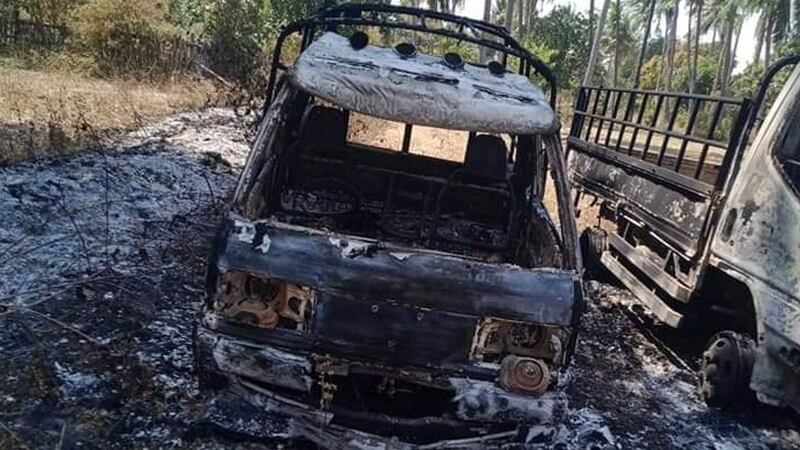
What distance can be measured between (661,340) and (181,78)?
1241cm

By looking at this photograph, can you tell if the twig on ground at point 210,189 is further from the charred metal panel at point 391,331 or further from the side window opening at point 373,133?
the charred metal panel at point 391,331

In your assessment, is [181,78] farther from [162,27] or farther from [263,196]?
[263,196]

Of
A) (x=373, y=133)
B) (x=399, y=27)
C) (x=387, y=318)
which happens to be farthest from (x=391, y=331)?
(x=373, y=133)

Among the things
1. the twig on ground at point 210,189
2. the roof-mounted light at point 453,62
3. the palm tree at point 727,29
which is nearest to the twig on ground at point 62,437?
the roof-mounted light at point 453,62

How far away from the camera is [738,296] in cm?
458

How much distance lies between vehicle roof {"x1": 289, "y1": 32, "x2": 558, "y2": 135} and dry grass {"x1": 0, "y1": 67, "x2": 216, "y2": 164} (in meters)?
4.36

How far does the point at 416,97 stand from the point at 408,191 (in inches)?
54.6

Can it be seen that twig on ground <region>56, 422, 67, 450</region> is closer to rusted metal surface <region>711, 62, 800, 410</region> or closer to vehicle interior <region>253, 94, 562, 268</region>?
vehicle interior <region>253, 94, 562, 268</region>

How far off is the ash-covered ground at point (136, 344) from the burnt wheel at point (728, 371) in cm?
12

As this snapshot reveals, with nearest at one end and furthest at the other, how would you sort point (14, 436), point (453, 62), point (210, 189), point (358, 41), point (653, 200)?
point (14, 436) < point (358, 41) < point (453, 62) < point (653, 200) < point (210, 189)

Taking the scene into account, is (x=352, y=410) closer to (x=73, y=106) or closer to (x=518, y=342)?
(x=518, y=342)

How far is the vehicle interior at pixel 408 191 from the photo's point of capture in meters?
4.02

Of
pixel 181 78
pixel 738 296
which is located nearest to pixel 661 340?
pixel 738 296

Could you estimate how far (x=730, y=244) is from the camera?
13.9ft
